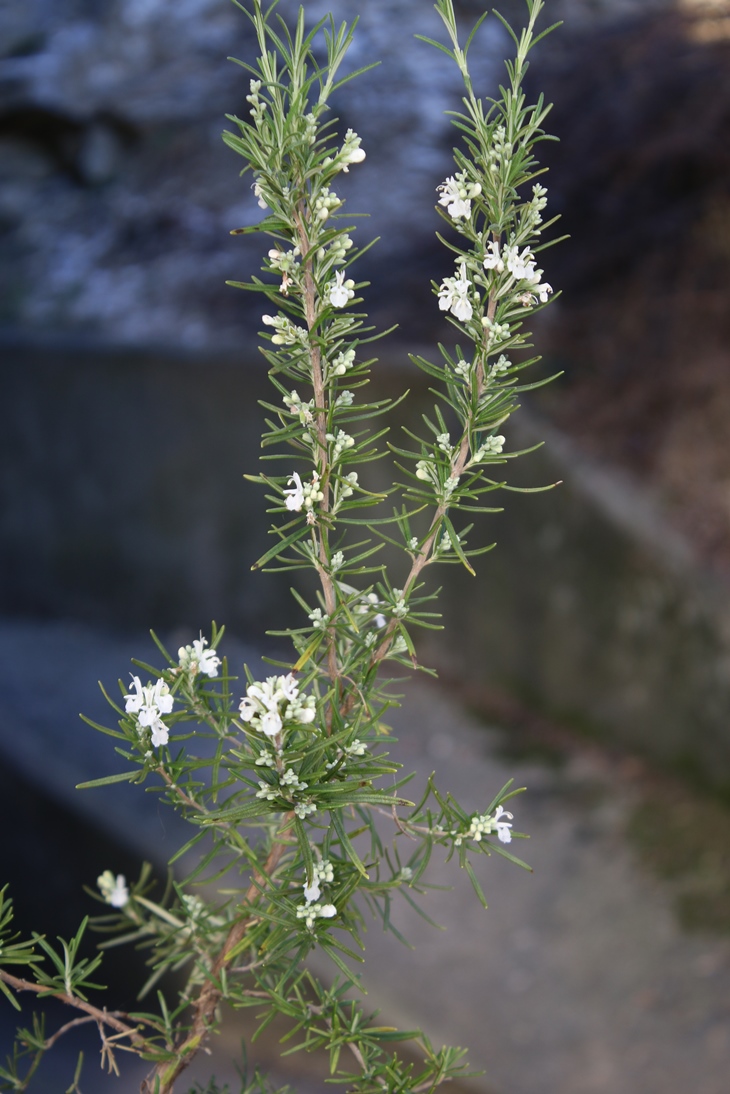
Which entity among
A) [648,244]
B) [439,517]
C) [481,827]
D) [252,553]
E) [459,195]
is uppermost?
[648,244]

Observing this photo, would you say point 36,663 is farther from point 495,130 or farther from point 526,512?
point 495,130

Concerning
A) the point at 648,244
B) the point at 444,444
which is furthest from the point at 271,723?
the point at 648,244

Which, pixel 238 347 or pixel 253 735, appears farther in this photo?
pixel 238 347

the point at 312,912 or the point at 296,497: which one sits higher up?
the point at 296,497

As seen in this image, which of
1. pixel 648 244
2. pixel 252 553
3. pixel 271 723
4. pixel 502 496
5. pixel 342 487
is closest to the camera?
pixel 271 723

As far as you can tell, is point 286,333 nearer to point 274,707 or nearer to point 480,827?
point 274,707

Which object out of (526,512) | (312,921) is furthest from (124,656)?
(312,921)
